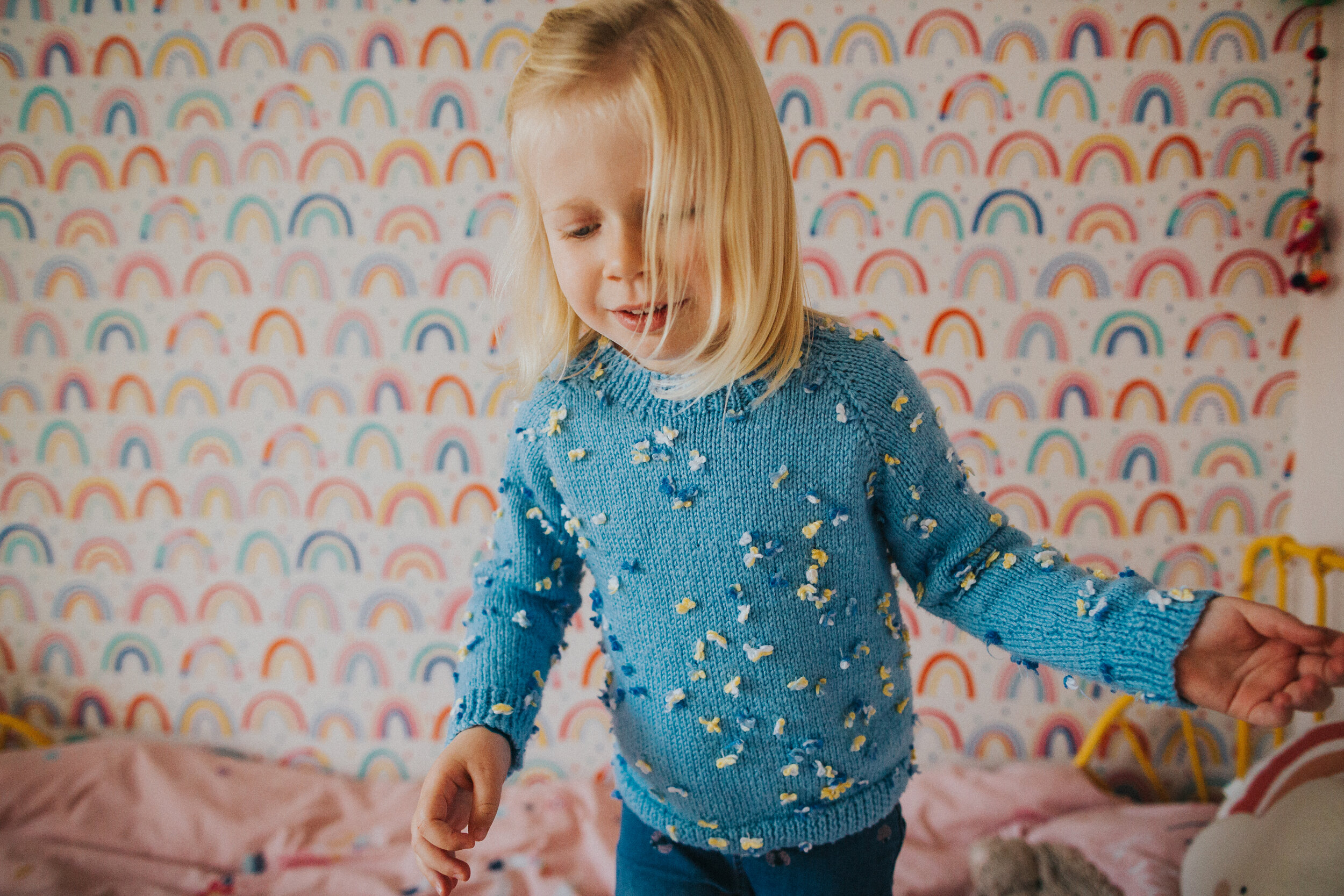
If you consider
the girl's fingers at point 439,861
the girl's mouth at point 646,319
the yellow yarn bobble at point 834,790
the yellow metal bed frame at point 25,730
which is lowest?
the yellow metal bed frame at point 25,730

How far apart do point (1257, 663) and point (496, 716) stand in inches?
23.9

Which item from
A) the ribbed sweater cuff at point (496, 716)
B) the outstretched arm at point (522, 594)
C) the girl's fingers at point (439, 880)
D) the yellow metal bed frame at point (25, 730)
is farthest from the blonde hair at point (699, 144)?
the yellow metal bed frame at point (25, 730)

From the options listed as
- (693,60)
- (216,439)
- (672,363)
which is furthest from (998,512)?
(216,439)

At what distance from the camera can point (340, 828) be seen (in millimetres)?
1603

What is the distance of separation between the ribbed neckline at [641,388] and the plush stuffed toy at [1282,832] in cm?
103

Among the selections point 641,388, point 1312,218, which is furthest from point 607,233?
point 1312,218

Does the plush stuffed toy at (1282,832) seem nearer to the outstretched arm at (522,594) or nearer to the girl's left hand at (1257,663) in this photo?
the girl's left hand at (1257,663)

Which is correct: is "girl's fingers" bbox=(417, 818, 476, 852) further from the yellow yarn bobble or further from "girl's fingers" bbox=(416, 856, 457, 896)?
the yellow yarn bobble

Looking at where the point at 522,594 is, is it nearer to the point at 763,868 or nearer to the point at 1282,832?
the point at 763,868

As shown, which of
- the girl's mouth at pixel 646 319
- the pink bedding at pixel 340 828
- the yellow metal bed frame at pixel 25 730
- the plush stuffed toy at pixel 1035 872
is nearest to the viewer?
the girl's mouth at pixel 646 319

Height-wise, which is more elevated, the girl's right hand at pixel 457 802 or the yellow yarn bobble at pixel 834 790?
the girl's right hand at pixel 457 802

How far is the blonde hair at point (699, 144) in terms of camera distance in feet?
1.94

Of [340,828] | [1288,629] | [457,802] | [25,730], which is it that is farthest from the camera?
[25,730]

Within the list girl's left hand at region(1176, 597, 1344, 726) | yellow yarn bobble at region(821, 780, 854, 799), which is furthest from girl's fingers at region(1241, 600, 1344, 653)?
yellow yarn bobble at region(821, 780, 854, 799)
